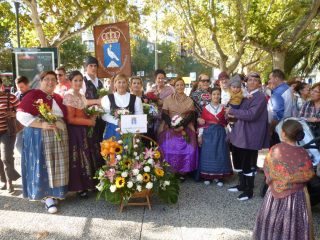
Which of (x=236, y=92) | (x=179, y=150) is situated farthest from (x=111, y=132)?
(x=236, y=92)

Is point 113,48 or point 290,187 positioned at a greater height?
point 113,48

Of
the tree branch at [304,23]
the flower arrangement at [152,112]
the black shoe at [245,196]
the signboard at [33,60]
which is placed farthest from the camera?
the tree branch at [304,23]

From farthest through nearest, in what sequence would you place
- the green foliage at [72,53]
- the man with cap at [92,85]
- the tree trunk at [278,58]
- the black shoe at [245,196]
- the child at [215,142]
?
1. the green foliage at [72,53]
2. the tree trunk at [278,58]
3. the child at [215,142]
4. the man with cap at [92,85]
5. the black shoe at [245,196]

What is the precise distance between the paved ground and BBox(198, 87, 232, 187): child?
1.68ft

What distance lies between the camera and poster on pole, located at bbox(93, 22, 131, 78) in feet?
17.0

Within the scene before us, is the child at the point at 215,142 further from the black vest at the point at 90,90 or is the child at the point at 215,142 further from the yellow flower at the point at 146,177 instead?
the black vest at the point at 90,90

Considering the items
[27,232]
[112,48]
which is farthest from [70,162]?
[112,48]

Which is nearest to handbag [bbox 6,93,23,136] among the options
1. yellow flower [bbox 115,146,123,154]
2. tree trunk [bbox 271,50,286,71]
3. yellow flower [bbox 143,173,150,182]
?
yellow flower [bbox 115,146,123,154]

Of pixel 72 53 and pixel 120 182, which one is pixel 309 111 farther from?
pixel 72 53

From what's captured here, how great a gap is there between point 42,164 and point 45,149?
20 centimetres

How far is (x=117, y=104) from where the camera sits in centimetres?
454

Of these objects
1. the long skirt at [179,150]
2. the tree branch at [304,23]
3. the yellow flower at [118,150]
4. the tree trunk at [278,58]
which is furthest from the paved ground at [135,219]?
the tree trunk at [278,58]

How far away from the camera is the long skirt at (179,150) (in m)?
5.36

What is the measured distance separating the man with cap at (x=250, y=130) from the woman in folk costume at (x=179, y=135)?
0.82 m
